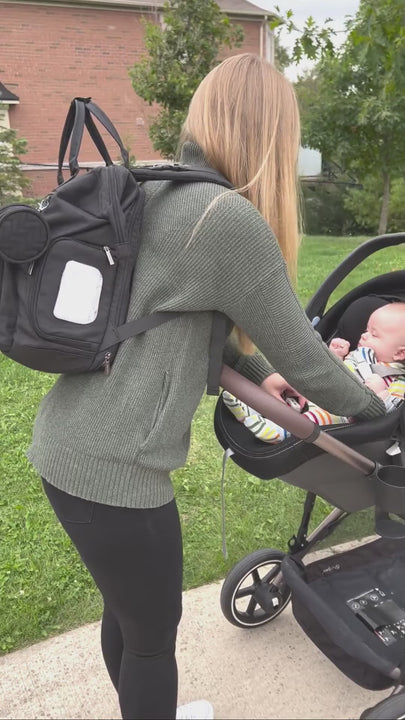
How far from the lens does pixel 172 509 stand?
150 cm

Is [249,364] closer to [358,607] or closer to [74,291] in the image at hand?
[74,291]

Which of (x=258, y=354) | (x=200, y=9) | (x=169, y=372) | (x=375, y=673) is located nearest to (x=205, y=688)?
(x=375, y=673)

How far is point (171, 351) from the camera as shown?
1368 millimetres

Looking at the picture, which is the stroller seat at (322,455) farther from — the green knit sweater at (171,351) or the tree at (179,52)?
the tree at (179,52)

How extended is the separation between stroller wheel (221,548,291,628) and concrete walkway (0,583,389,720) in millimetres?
75

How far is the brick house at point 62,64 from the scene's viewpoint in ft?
53.3

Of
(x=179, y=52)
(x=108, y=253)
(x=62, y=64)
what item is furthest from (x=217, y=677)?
(x=62, y=64)

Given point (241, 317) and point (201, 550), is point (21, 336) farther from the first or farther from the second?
point (201, 550)

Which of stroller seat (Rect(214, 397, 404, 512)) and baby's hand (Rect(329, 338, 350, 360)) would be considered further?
baby's hand (Rect(329, 338, 350, 360))

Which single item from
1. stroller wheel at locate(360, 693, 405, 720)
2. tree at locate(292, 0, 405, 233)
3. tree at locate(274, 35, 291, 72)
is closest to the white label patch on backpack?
tree at locate(274, 35, 291, 72)

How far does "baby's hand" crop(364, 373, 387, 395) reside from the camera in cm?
200

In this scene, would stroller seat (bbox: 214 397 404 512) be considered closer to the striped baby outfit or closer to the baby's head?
the striped baby outfit

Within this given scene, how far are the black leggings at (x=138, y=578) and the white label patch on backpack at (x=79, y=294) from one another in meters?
0.43

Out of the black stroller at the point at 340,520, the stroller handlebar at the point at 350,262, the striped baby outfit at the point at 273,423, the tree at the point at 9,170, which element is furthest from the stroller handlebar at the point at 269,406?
the tree at the point at 9,170
